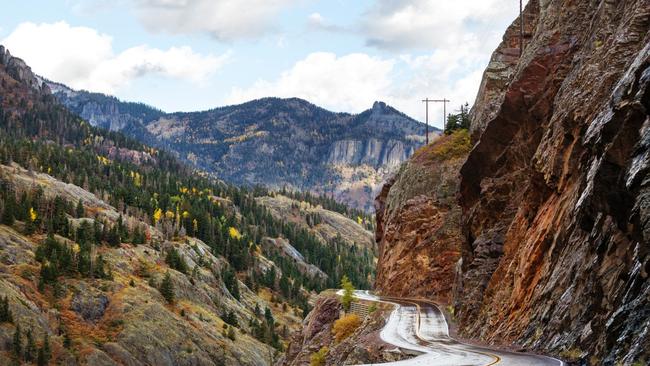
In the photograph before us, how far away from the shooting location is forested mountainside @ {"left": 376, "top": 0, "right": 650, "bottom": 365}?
737 inches

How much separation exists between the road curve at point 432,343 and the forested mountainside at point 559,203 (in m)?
1.28

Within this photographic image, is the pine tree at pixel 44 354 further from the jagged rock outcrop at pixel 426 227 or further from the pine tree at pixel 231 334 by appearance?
the jagged rock outcrop at pixel 426 227

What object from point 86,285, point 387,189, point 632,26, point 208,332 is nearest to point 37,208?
point 86,285

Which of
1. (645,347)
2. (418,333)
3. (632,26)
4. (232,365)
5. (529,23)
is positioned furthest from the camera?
(232,365)

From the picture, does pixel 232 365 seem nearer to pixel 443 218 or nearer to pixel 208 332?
pixel 208 332

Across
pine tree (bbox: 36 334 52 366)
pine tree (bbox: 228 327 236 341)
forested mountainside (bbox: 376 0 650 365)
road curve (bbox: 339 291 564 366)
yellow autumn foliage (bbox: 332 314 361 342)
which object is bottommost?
pine tree (bbox: 228 327 236 341)

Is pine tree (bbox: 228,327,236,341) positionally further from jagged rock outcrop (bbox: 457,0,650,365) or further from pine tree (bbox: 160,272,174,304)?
jagged rock outcrop (bbox: 457,0,650,365)

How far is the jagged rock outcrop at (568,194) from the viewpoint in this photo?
18.5 meters

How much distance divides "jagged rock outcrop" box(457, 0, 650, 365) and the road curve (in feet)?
4.41

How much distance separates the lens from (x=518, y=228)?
36.9 metres

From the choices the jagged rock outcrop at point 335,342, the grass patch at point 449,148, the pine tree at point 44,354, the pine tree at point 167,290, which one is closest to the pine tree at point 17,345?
the pine tree at point 44,354

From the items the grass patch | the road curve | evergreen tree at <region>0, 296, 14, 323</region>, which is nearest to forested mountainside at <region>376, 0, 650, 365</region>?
the road curve

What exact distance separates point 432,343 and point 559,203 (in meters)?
9.22

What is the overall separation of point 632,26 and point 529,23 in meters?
26.7
